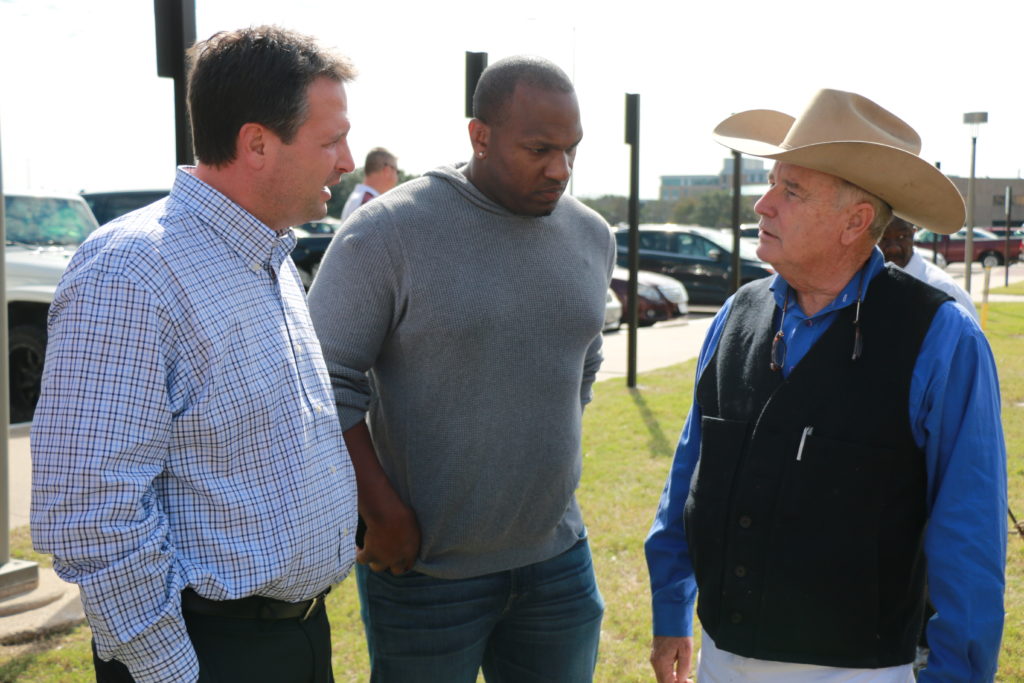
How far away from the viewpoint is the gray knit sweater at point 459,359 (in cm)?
231

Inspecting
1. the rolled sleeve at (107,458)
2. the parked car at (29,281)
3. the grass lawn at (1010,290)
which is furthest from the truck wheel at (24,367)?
the grass lawn at (1010,290)

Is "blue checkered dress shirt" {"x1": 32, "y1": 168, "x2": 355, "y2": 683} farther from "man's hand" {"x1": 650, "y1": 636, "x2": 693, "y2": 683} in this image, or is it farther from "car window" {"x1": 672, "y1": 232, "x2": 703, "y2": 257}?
"car window" {"x1": 672, "y1": 232, "x2": 703, "y2": 257}

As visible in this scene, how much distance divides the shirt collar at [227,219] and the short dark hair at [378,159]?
271 inches

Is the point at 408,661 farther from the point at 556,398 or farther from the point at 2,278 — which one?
the point at 2,278

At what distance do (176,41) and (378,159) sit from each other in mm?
5137

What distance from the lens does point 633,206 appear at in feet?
31.4

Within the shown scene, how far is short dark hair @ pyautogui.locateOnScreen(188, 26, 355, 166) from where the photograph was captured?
1819 mm

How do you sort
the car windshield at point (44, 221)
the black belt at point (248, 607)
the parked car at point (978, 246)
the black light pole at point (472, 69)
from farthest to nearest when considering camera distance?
the parked car at point (978, 246)
the car windshield at point (44, 221)
the black light pole at point (472, 69)
the black belt at point (248, 607)

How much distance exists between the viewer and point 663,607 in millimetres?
2449

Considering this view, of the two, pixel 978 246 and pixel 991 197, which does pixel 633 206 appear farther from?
pixel 991 197

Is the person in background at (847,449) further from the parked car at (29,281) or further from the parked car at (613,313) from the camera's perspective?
the parked car at (613,313)

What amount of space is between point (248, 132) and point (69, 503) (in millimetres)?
729

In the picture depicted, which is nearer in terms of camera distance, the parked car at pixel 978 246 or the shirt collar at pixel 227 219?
the shirt collar at pixel 227 219

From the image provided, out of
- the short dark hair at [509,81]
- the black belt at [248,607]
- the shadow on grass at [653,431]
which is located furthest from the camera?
the shadow on grass at [653,431]
